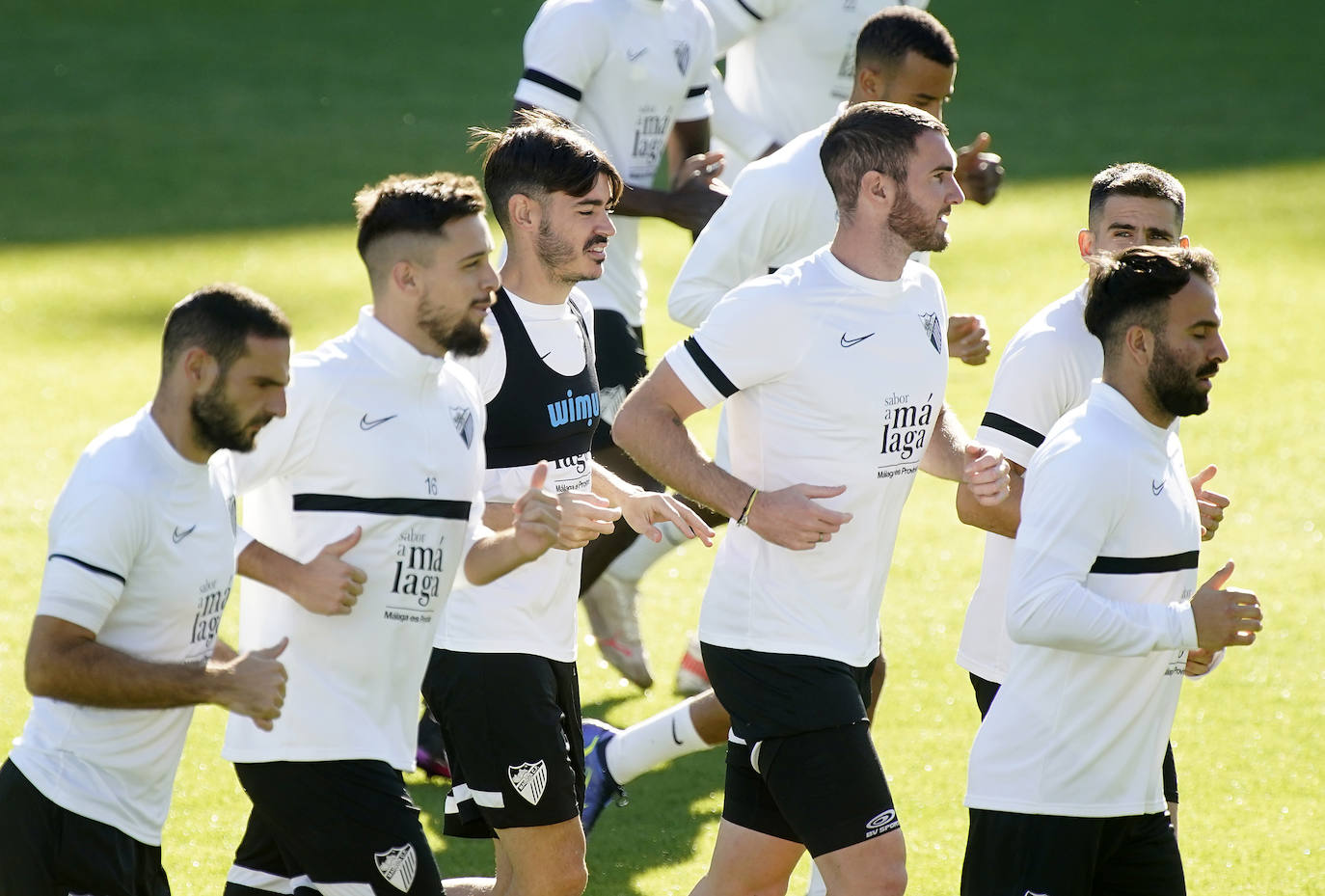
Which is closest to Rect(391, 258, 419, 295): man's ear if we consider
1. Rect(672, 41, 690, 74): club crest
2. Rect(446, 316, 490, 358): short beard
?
Rect(446, 316, 490, 358): short beard

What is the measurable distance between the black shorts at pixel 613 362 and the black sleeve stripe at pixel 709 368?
7.50 ft

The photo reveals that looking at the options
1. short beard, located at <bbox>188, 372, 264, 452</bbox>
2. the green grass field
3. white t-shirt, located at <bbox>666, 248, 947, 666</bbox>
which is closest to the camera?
short beard, located at <bbox>188, 372, 264, 452</bbox>

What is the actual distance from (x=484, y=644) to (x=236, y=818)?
1.65 m

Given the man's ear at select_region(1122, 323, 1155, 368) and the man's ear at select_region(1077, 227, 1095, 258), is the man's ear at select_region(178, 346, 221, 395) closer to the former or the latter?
the man's ear at select_region(1122, 323, 1155, 368)

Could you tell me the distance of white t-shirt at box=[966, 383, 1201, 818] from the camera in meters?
3.71

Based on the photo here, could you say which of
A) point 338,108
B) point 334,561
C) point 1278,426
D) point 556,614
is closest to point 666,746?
point 556,614

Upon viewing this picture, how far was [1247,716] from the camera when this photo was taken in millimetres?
6594

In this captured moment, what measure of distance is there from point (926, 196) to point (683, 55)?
2842 millimetres

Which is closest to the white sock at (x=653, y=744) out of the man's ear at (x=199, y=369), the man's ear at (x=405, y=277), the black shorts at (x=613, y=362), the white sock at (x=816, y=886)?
the white sock at (x=816, y=886)

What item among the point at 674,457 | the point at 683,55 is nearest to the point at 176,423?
the point at 674,457

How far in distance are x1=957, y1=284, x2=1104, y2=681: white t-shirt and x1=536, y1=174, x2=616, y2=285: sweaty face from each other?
42.7 inches

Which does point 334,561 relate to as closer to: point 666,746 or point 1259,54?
point 666,746

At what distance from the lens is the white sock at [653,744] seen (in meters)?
5.50

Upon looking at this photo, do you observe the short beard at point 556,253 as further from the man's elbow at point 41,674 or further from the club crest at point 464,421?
the man's elbow at point 41,674
